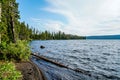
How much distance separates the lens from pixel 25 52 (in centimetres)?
1942

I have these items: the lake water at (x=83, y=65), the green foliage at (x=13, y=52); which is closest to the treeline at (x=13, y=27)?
the green foliage at (x=13, y=52)

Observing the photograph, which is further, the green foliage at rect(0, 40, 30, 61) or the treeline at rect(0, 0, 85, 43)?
the treeline at rect(0, 0, 85, 43)

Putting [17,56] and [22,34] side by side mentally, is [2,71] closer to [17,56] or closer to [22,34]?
[17,56]

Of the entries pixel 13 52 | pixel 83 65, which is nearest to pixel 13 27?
pixel 13 52

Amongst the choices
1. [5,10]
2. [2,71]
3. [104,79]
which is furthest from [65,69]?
[2,71]

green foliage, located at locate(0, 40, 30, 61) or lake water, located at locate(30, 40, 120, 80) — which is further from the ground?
green foliage, located at locate(0, 40, 30, 61)

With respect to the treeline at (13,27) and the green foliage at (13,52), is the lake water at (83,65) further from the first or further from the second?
the treeline at (13,27)

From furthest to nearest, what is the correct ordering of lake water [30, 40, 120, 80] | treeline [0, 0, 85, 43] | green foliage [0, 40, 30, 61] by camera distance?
treeline [0, 0, 85, 43] < lake water [30, 40, 120, 80] < green foliage [0, 40, 30, 61]

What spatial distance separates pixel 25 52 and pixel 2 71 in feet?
38.3

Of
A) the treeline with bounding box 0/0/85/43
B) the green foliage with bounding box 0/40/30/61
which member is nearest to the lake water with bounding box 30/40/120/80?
the green foliage with bounding box 0/40/30/61

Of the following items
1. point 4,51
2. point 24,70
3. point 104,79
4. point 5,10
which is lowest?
point 104,79

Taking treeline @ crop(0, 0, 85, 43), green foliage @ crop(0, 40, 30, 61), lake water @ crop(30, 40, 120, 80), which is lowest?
lake water @ crop(30, 40, 120, 80)

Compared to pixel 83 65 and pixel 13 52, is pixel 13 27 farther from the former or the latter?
pixel 83 65

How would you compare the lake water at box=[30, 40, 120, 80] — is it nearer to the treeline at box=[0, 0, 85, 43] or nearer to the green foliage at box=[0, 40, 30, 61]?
the green foliage at box=[0, 40, 30, 61]
